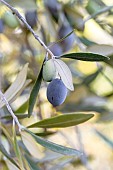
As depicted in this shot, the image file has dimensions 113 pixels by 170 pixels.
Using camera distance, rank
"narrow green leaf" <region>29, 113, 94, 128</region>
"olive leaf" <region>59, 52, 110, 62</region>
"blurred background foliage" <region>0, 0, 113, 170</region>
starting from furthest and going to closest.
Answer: "blurred background foliage" <region>0, 0, 113, 170</region> → "narrow green leaf" <region>29, 113, 94, 128</region> → "olive leaf" <region>59, 52, 110, 62</region>

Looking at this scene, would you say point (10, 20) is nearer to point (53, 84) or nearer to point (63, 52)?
point (63, 52)

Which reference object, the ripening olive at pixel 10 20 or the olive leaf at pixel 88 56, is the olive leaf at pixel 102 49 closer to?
the olive leaf at pixel 88 56

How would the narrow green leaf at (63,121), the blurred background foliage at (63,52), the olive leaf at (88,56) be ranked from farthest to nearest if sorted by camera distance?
the blurred background foliage at (63,52) → the narrow green leaf at (63,121) → the olive leaf at (88,56)

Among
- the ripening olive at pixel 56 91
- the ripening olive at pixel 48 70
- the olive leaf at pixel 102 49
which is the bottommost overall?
the olive leaf at pixel 102 49

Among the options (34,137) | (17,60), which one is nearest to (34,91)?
(34,137)

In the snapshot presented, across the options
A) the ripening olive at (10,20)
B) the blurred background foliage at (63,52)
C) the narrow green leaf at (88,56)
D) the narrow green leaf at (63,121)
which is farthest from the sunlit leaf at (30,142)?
the ripening olive at (10,20)

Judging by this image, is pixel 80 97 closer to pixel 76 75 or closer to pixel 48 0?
pixel 76 75

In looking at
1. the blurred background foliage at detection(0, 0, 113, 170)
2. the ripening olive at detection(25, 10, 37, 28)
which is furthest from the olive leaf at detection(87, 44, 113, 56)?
the ripening olive at detection(25, 10, 37, 28)

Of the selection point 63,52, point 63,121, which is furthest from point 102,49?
point 63,52

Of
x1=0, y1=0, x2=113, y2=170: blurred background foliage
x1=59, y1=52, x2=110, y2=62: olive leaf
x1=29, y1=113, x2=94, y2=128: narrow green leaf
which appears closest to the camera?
x1=59, y1=52, x2=110, y2=62: olive leaf

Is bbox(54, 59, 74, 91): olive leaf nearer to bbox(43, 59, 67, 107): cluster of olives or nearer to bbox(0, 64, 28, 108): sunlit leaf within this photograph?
bbox(43, 59, 67, 107): cluster of olives
